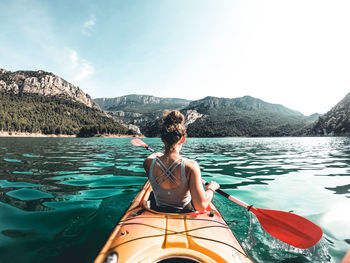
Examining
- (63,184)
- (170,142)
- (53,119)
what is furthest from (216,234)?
(53,119)

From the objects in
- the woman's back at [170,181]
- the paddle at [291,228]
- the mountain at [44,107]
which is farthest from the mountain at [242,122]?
the woman's back at [170,181]

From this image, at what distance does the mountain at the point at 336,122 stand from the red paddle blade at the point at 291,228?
109432 mm

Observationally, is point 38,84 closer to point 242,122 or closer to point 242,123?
point 242,123

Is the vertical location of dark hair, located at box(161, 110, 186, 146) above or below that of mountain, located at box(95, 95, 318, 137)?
below

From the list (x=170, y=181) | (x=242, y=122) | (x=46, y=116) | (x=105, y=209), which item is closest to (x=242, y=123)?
(x=242, y=122)

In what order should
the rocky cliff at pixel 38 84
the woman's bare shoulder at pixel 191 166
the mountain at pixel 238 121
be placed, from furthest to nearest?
the rocky cliff at pixel 38 84 → the mountain at pixel 238 121 → the woman's bare shoulder at pixel 191 166

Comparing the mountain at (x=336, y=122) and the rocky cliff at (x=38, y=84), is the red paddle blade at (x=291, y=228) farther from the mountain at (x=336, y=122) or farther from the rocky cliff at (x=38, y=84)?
the rocky cliff at (x=38, y=84)

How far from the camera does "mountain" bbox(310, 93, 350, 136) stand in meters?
84.4

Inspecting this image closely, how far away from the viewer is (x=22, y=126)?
3415 inches

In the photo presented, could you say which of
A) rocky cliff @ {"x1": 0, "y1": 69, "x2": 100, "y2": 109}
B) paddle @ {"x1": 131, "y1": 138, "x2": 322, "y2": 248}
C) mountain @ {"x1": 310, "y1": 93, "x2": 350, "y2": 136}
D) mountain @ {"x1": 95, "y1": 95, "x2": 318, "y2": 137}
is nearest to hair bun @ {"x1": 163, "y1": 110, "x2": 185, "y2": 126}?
paddle @ {"x1": 131, "y1": 138, "x2": 322, "y2": 248}

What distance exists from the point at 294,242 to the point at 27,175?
10055 millimetres

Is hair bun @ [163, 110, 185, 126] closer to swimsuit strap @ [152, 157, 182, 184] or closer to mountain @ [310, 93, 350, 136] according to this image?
swimsuit strap @ [152, 157, 182, 184]

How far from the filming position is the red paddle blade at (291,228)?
3272 millimetres

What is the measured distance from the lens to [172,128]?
285 centimetres
